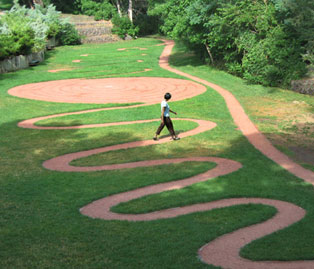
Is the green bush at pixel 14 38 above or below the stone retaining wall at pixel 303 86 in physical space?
above

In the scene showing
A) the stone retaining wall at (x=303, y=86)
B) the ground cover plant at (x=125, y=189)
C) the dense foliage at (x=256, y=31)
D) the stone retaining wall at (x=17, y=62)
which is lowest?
the ground cover plant at (x=125, y=189)

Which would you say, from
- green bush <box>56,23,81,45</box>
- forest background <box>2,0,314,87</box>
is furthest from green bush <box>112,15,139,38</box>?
forest background <box>2,0,314,87</box>

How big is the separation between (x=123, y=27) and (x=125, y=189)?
43397mm

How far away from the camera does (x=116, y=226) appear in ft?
27.8

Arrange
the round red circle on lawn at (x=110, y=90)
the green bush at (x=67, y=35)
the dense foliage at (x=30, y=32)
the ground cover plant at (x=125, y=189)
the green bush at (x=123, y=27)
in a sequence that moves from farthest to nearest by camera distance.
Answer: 1. the green bush at (x=123, y=27)
2. the green bush at (x=67, y=35)
3. the dense foliage at (x=30, y=32)
4. the round red circle on lawn at (x=110, y=90)
5. the ground cover plant at (x=125, y=189)

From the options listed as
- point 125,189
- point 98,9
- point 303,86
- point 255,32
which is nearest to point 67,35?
point 98,9

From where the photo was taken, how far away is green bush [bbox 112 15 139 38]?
169 feet

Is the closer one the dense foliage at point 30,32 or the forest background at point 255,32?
the forest background at point 255,32

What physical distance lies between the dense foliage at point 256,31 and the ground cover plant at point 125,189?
Answer: 6.30 metres

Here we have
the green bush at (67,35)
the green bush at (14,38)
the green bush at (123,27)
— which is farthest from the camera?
the green bush at (123,27)

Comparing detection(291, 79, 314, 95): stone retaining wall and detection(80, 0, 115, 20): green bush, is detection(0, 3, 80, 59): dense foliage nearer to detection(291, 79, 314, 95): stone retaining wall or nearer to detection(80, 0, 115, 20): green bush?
detection(80, 0, 115, 20): green bush

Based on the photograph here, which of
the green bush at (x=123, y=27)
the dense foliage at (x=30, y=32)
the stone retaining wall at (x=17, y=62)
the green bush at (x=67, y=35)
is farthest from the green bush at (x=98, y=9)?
the stone retaining wall at (x=17, y=62)

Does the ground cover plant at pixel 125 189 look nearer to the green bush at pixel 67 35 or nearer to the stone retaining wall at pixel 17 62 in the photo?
the stone retaining wall at pixel 17 62

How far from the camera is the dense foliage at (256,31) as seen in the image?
2383 cm
